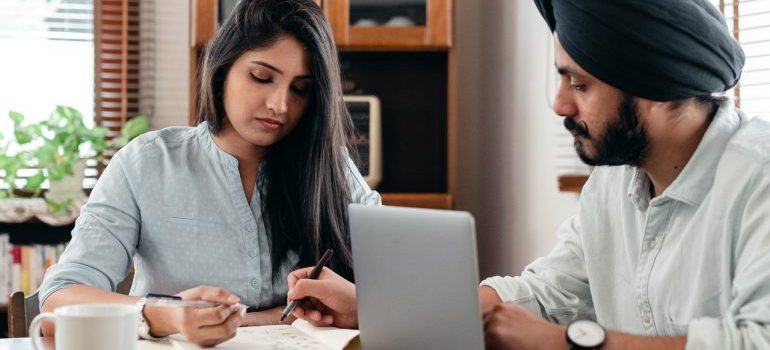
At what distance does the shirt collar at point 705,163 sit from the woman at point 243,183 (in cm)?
70

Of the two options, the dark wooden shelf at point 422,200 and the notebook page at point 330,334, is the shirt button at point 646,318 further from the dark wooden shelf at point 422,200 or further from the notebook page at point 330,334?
the dark wooden shelf at point 422,200

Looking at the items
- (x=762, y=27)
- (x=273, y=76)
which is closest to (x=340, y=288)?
(x=273, y=76)

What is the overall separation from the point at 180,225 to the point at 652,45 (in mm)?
946

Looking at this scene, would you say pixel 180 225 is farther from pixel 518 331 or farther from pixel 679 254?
pixel 679 254

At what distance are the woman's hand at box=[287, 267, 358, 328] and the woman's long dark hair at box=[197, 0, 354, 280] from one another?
28 cm

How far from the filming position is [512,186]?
309 centimetres

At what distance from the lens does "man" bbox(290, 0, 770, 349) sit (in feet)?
3.74

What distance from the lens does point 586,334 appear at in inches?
44.8

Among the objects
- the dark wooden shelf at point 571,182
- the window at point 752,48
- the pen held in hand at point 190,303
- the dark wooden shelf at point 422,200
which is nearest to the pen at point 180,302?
the pen held in hand at point 190,303

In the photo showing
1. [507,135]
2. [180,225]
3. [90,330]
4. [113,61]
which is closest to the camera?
[90,330]

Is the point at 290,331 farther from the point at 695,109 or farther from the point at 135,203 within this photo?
the point at 695,109

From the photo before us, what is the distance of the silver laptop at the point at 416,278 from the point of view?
41.7 inches

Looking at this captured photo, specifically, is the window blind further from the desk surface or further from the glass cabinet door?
the desk surface

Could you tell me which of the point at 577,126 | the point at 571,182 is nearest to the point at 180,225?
the point at 577,126
